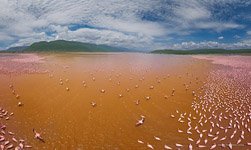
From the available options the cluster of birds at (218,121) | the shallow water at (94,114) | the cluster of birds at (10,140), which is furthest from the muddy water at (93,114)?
the cluster of birds at (218,121)

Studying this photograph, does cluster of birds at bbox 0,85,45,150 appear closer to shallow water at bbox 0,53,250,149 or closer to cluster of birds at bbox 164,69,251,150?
shallow water at bbox 0,53,250,149

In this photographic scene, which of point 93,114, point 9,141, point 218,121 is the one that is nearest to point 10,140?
point 9,141

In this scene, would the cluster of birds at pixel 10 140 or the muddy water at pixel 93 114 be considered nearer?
the cluster of birds at pixel 10 140

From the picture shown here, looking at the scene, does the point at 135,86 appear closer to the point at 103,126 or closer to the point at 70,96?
the point at 70,96

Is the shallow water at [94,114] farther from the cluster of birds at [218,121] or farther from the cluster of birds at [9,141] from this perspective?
the cluster of birds at [218,121]

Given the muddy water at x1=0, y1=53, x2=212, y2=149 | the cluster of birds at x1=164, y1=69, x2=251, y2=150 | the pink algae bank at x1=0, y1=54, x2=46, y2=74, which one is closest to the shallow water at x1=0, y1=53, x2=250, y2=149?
the muddy water at x1=0, y1=53, x2=212, y2=149

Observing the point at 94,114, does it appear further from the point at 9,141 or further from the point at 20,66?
the point at 20,66

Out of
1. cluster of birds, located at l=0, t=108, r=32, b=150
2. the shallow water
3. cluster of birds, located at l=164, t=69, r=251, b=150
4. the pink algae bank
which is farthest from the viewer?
the pink algae bank

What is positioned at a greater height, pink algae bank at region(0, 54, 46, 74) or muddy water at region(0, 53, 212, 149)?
pink algae bank at region(0, 54, 46, 74)

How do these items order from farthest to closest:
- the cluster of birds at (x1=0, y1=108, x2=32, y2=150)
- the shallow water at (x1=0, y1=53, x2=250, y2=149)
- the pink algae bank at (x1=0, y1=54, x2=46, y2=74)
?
the pink algae bank at (x1=0, y1=54, x2=46, y2=74), the shallow water at (x1=0, y1=53, x2=250, y2=149), the cluster of birds at (x1=0, y1=108, x2=32, y2=150)

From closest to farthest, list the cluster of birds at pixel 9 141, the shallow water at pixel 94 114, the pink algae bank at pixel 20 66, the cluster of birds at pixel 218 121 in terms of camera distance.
→ the cluster of birds at pixel 9 141
the cluster of birds at pixel 218 121
the shallow water at pixel 94 114
the pink algae bank at pixel 20 66

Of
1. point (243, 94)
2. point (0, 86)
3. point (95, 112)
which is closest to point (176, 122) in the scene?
point (95, 112)
